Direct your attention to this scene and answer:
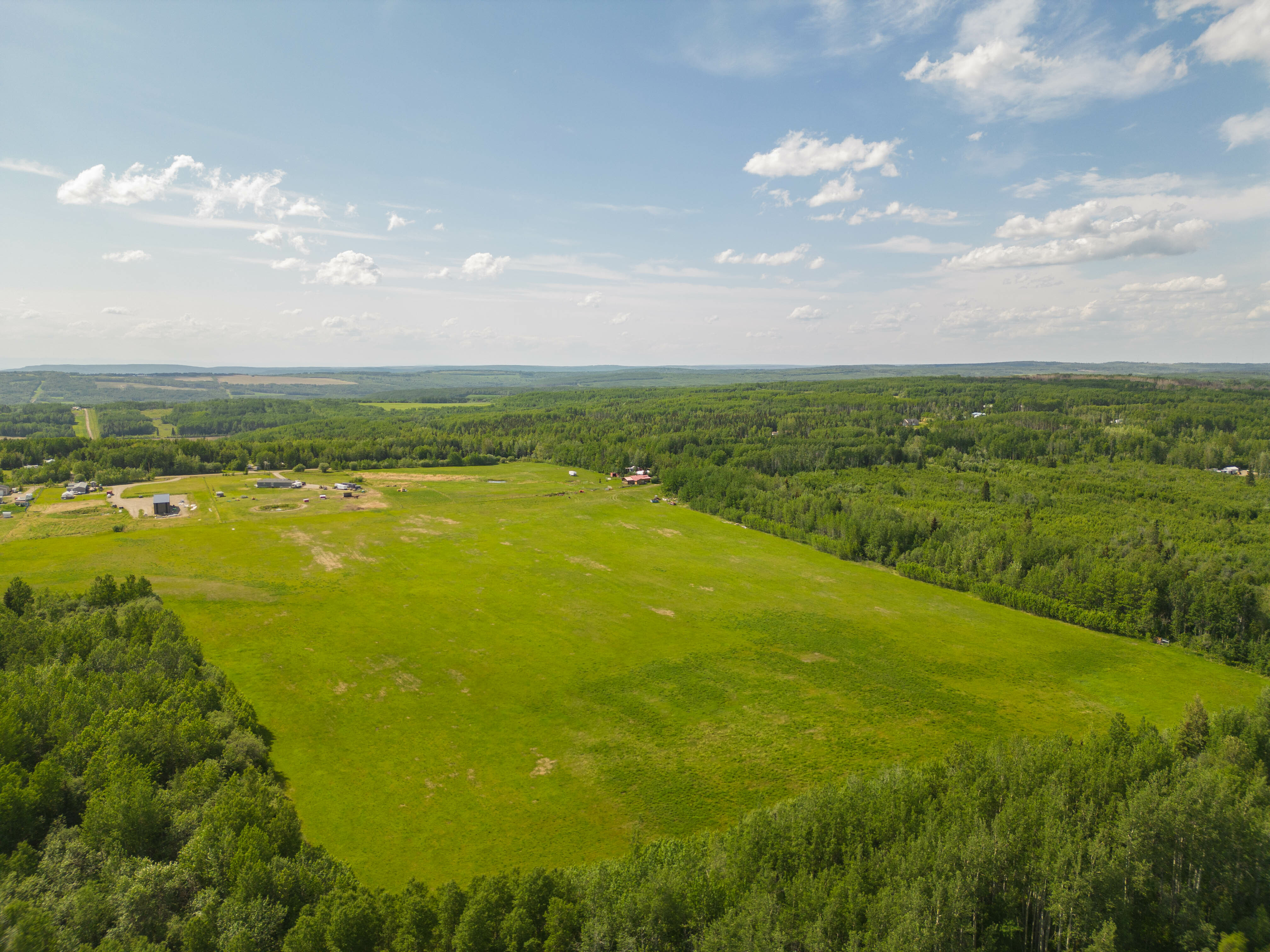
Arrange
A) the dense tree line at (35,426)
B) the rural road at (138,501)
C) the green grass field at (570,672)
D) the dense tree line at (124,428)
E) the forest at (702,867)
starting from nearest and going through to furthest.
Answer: the forest at (702,867)
the green grass field at (570,672)
the rural road at (138,501)
the dense tree line at (35,426)
the dense tree line at (124,428)

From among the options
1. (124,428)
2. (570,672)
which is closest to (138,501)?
(570,672)

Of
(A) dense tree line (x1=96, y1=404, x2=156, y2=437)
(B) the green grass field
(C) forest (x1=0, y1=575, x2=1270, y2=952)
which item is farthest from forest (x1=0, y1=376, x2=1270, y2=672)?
(C) forest (x1=0, y1=575, x2=1270, y2=952)

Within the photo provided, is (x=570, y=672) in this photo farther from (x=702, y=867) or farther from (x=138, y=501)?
(x=138, y=501)

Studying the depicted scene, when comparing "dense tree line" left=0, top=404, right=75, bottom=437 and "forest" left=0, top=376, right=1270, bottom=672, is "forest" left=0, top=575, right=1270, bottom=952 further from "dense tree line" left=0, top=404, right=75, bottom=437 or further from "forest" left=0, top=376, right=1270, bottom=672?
"dense tree line" left=0, top=404, right=75, bottom=437

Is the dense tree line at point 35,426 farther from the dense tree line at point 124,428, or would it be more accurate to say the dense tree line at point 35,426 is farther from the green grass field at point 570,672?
the green grass field at point 570,672

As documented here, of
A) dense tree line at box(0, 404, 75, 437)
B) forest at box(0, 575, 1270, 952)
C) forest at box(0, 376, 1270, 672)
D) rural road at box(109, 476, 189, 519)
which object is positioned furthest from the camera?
dense tree line at box(0, 404, 75, 437)

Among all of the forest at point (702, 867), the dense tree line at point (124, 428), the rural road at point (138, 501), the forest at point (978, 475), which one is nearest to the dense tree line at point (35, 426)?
the dense tree line at point (124, 428)
